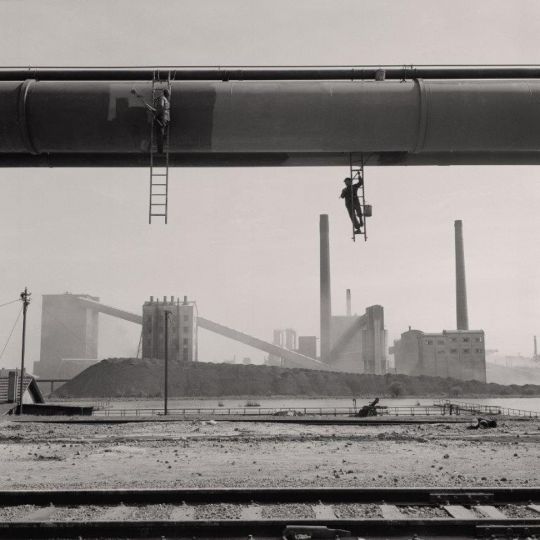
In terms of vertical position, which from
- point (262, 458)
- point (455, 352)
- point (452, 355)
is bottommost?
point (262, 458)

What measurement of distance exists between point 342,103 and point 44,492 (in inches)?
229

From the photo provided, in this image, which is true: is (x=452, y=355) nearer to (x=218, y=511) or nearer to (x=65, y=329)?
(x=65, y=329)

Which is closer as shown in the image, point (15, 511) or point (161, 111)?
point (15, 511)

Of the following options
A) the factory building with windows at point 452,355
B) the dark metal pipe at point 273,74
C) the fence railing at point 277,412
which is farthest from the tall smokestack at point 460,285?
the dark metal pipe at point 273,74

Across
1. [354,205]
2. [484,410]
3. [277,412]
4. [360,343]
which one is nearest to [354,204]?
[354,205]

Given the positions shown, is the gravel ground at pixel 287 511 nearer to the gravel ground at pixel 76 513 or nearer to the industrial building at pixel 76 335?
the gravel ground at pixel 76 513

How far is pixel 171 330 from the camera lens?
296ft

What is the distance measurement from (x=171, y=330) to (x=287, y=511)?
282 feet

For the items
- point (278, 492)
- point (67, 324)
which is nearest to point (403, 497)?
point (278, 492)

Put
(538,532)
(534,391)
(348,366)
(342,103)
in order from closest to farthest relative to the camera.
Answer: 1. (538,532)
2. (342,103)
3. (534,391)
4. (348,366)

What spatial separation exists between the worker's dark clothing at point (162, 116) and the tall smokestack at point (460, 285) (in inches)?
2935

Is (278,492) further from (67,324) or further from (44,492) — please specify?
(67,324)

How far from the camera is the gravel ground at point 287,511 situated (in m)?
5.79

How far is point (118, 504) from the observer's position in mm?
6145
